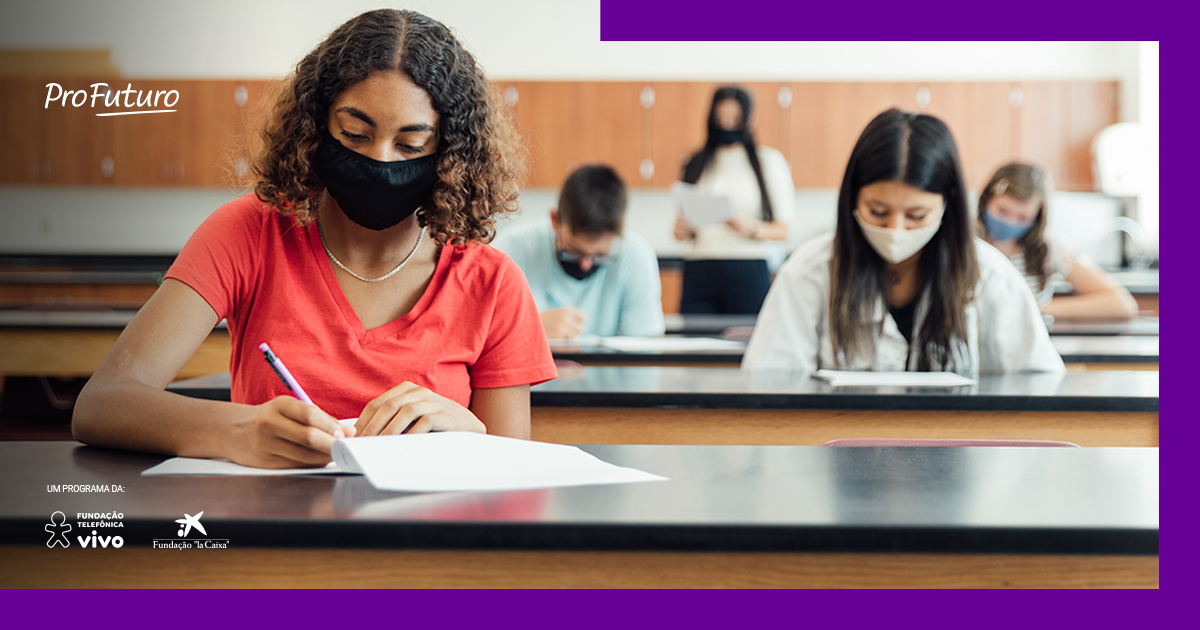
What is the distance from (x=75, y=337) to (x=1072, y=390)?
102 inches

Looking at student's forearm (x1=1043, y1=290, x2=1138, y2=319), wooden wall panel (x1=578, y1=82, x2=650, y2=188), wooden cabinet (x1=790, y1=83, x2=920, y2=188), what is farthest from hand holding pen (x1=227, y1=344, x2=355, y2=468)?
wooden cabinet (x1=790, y1=83, x2=920, y2=188)

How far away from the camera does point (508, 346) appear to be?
1261 mm

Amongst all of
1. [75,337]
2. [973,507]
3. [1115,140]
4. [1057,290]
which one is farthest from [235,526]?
[1115,140]

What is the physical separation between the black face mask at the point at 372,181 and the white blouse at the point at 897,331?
0.98 m

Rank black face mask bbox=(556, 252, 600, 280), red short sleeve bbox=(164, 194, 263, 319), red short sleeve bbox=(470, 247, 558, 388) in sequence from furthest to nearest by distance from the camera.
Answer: black face mask bbox=(556, 252, 600, 280)
red short sleeve bbox=(470, 247, 558, 388)
red short sleeve bbox=(164, 194, 263, 319)

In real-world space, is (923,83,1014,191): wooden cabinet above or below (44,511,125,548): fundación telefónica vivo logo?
above

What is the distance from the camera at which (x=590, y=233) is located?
2852 millimetres

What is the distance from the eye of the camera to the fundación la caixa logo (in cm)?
69

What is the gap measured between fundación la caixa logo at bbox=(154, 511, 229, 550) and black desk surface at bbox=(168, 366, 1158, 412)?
914mm

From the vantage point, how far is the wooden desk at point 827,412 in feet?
5.05

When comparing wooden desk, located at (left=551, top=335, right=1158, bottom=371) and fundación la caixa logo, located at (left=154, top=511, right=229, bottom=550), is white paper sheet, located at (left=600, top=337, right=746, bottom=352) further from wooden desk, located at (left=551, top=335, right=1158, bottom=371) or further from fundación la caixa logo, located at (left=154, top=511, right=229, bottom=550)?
fundación la caixa logo, located at (left=154, top=511, right=229, bottom=550)

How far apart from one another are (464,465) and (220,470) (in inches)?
8.5

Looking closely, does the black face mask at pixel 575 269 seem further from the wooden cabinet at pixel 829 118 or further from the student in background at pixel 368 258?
the wooden cabinet at pixel 829 118

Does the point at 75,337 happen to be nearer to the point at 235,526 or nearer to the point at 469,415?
the point at 469,415
